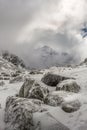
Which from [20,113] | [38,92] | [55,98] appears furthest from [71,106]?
[38,92]

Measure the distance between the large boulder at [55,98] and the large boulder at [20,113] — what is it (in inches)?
30.6

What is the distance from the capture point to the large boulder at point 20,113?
39.8 feet

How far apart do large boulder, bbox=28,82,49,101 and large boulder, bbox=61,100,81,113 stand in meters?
2.28

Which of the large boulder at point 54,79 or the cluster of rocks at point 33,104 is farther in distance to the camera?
the large boulder at point 54,79

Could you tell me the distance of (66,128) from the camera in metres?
11.1

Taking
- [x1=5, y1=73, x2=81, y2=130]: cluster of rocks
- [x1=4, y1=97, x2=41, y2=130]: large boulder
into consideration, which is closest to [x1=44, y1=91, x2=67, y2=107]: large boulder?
[x1=5, y1=73, x2=81, y2=130]: cluster of rocks

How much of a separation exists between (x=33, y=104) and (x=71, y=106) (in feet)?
7.05

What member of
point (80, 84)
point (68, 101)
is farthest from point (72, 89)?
point (68, 101)

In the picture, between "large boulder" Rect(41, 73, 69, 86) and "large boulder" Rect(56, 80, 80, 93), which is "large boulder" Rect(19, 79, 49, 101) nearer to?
"large boulder" Rect(56, 80, 80, 93)

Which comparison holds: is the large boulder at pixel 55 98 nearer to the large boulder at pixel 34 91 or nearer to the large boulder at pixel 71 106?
the large boulder at pixel 34 91

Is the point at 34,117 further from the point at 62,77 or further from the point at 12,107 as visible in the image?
the point at 62,77

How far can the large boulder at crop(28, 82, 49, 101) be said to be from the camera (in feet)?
49.8

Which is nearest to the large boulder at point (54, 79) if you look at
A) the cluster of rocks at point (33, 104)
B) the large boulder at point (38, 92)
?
the cluster of rocks at point (33, 104)

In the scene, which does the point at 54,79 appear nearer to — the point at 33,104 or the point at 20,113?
the point at 33,104
